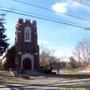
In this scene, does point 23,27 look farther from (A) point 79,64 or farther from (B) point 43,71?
(A) point 79,64

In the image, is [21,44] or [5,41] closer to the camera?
[5,41]

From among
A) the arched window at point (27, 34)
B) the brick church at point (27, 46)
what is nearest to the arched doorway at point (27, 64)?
the brick church at point (27, 46)

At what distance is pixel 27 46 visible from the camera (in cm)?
5619

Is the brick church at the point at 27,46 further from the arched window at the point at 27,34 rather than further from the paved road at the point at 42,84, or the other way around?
the paved road at the point at 42,84

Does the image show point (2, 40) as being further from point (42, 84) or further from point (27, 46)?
point (42, 84)

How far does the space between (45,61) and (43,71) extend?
30098mm

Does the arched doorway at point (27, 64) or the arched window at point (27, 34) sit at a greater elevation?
the arched window at point (27, 34)

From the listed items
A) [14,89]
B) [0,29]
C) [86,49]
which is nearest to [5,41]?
[0,29]

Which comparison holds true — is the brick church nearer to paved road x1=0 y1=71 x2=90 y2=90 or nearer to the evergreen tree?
the evergreen tree

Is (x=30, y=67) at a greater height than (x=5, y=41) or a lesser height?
lesser

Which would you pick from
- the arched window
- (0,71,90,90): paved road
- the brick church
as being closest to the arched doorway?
the brick church

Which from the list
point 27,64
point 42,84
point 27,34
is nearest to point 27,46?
point 27,34

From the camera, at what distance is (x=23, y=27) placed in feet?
187

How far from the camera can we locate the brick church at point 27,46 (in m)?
55.4
